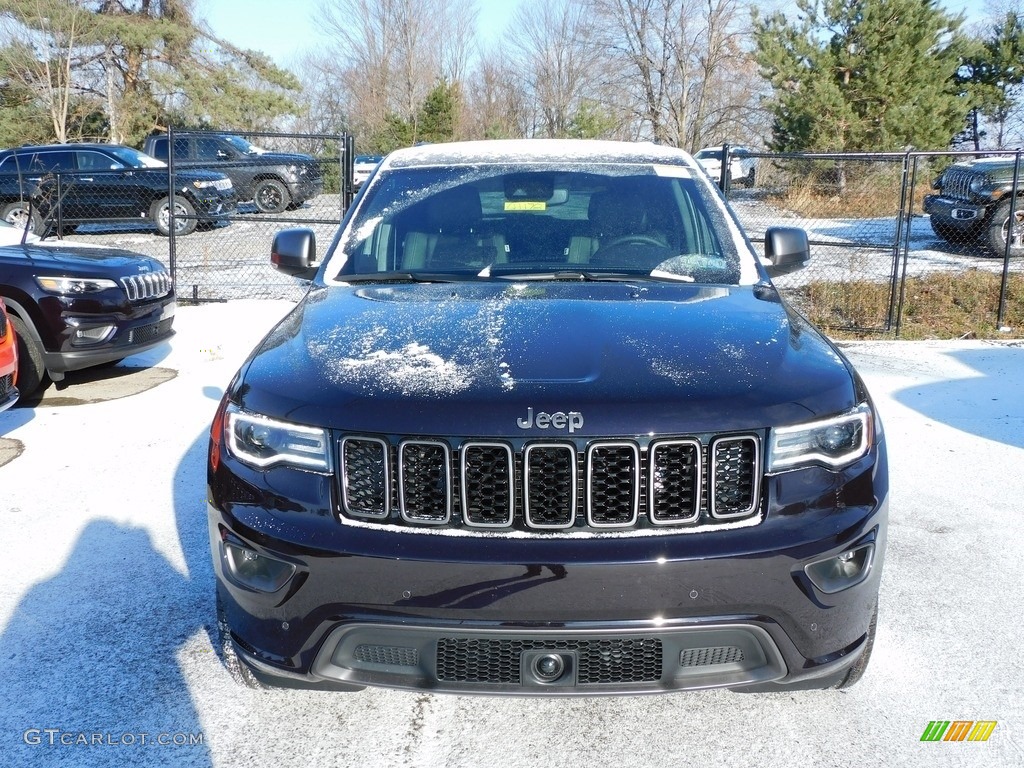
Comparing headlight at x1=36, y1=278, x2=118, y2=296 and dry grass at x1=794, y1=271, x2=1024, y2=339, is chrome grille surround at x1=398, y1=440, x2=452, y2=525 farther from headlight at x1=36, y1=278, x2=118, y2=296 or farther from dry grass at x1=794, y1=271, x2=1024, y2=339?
Result: dry grass at x1=794, y1=271, x2=1024, y2=339

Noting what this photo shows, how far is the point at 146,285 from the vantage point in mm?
7156

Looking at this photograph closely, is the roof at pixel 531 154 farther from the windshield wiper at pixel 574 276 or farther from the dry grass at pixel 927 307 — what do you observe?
the dry grass at pixel 927 307

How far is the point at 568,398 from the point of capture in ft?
7.64

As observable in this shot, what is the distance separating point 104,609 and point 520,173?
2.43 meters

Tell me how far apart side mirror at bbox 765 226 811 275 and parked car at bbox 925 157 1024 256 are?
10.1 meters

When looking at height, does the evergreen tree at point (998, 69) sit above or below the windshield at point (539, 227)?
above

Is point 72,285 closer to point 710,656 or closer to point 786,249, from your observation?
point 786,249

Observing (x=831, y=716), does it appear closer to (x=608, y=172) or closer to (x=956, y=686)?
(x=956, y=686)

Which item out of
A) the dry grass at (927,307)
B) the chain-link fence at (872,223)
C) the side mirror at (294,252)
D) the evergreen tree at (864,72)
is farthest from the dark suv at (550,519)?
the evergreen tree at (864,72)

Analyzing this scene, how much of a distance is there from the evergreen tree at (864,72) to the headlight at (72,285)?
21246mm

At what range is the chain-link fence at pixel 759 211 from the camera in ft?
34.7

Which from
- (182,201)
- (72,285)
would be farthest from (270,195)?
(72,285)

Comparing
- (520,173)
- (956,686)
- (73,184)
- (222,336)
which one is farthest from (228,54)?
(956,686)

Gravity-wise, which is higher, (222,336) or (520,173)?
(520,173)
